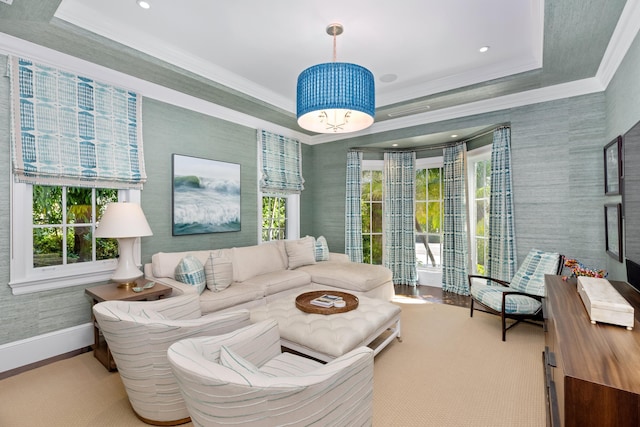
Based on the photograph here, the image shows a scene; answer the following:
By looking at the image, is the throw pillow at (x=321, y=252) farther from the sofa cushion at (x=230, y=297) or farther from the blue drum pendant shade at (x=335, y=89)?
the blue drum pendant shade at (x=335, y=89)

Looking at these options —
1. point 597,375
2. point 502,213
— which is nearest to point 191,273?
point 597,375

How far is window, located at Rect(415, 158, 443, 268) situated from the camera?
17.4ft

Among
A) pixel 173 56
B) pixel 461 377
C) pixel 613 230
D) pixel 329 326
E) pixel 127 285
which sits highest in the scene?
pixel 173 56

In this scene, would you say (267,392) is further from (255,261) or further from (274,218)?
(274,218)

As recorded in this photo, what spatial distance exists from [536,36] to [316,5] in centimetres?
203

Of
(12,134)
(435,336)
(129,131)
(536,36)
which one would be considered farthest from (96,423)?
(536,36)

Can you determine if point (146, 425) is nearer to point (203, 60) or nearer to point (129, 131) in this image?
point (129, 131)

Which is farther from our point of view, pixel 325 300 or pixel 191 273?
pixel 191 273

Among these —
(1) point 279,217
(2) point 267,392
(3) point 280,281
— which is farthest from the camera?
(1) point 279,217

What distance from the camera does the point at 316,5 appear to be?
2430 millimetres

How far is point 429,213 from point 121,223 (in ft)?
15.2

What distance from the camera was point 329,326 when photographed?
2.41m

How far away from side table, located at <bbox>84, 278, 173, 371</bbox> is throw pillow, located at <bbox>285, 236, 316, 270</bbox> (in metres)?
1.87

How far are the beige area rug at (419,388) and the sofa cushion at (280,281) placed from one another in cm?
144
